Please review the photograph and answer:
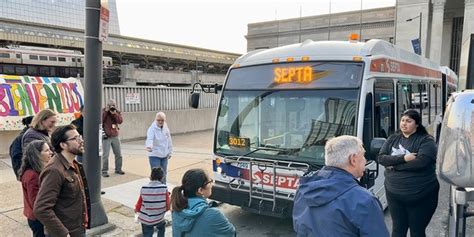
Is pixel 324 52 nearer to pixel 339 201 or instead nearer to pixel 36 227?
pixel 339 201

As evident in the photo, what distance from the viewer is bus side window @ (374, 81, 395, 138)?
5055 millimetres

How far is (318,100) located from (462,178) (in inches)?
105

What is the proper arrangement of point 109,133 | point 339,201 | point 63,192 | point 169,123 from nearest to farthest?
point 339,201
point 63,192
point 109,133
point 169,123

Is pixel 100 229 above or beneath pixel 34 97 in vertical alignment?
beneath

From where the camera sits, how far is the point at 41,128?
4082 mm

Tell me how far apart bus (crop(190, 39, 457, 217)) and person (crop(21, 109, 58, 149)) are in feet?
7.30

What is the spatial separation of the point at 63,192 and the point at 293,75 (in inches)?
129

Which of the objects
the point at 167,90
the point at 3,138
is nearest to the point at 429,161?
the point at 3,138

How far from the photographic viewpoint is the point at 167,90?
1452cm

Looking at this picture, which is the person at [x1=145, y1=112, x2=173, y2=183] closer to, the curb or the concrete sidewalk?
the concrete sidewalk

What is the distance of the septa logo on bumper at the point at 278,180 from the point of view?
4.66m

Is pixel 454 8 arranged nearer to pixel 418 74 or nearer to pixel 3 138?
pixel 418 74

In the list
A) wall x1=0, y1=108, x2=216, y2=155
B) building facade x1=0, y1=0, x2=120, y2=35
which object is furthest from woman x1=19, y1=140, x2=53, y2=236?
building facade x1=0, y1=0, x2=120, y2=35

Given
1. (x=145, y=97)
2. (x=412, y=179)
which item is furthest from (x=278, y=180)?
(x=145, y=97)
